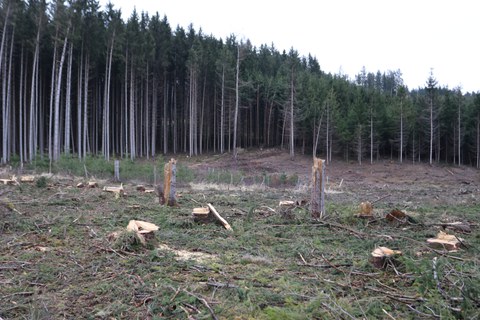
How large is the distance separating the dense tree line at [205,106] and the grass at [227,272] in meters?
27.7

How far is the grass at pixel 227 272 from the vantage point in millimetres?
3477

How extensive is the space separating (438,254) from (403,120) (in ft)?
145

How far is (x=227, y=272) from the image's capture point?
15.2 ft

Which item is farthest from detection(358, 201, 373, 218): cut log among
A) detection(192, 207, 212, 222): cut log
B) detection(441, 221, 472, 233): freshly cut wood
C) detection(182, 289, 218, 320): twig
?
detection(182, 289, 218, 320): twig

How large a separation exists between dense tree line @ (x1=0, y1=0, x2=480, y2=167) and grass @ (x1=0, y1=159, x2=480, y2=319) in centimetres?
2769

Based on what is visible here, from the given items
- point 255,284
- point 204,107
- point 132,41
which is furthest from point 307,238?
point 204,107

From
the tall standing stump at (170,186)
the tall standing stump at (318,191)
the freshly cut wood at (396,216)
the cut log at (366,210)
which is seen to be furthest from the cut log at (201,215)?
the freshly cut wood at (396,216)

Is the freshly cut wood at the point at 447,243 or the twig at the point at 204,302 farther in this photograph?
the freshly cut wood at the point at 447,243

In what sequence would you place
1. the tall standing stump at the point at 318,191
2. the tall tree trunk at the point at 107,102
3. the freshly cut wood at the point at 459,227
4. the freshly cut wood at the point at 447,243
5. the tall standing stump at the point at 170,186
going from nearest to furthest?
the freshly cut wood at the point at 447,243
the freshly cut wood at the point at 459,227
the tall standing stump at the point at 318,191
the tall standing stump at the point at 170,186
the tall tree trunk at the point at 107,102

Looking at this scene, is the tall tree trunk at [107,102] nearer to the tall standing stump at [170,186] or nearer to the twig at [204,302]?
the tall standing stump at [170,186]

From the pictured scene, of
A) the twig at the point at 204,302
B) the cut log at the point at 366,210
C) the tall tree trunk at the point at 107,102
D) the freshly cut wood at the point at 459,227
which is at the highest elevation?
the tall tree trunk at the point at 107,102

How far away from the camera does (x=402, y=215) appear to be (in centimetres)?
825

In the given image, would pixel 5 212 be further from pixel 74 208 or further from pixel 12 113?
pixel 12 113

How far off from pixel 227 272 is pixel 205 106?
4575 centimetres
